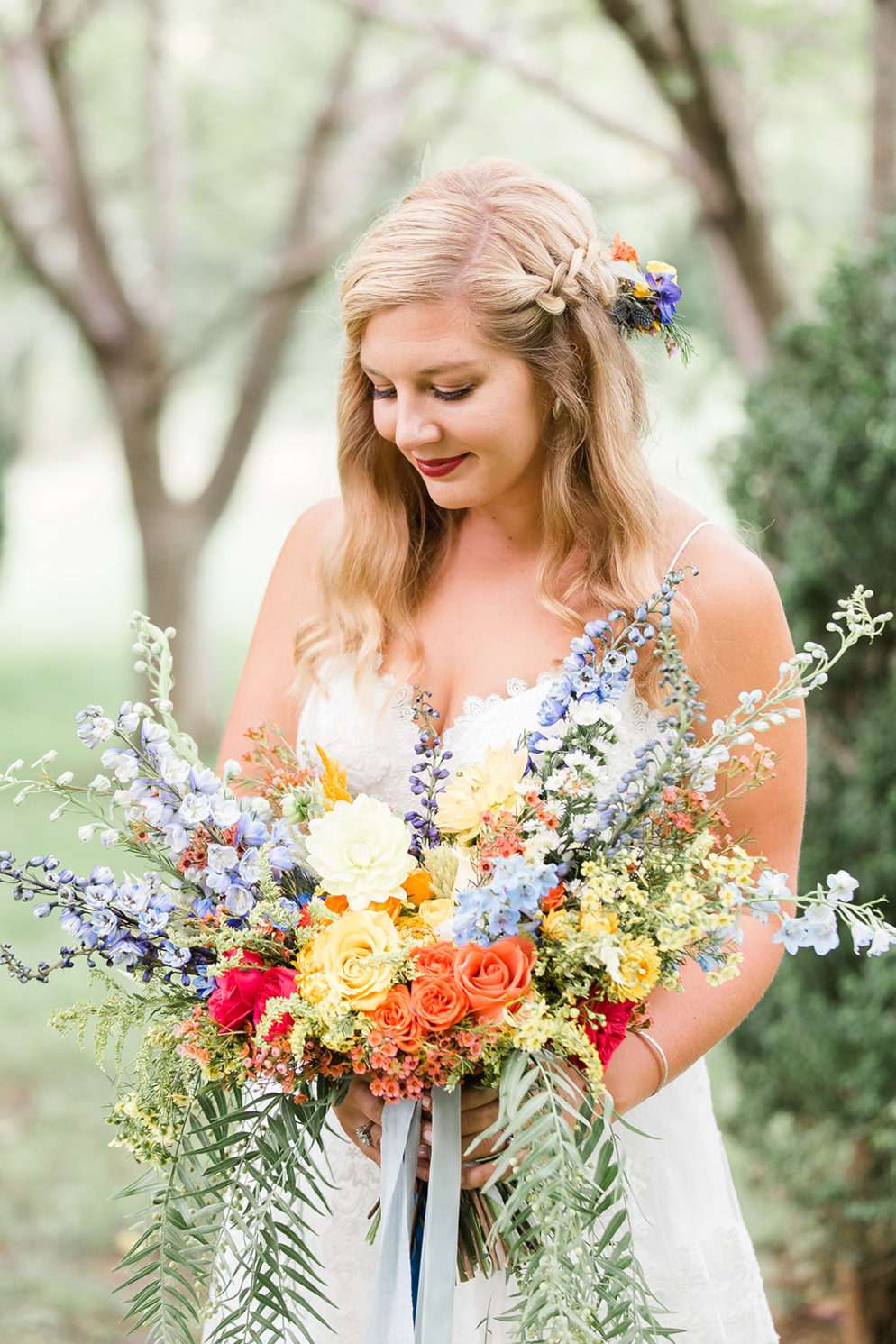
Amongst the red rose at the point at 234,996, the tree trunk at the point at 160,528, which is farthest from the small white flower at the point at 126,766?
the tree trunk at the point at 160,528

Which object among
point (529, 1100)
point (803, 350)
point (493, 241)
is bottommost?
point (529, 1100)

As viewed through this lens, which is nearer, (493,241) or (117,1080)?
(117,1080)

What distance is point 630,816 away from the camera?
1.55 meters

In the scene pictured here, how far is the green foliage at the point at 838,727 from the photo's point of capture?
3340 millimetres

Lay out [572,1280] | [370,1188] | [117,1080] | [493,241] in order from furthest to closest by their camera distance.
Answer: [370,1188] < [493,241] < [117,1080] < [572,1280]

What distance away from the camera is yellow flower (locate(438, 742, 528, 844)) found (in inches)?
62.7

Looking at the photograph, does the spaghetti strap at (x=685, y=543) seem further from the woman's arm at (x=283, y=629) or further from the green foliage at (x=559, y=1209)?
the green foliage at (x=559, y=1209)

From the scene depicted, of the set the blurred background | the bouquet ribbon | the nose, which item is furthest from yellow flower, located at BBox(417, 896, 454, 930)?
the blurred background

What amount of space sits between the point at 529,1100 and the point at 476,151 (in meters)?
7.74

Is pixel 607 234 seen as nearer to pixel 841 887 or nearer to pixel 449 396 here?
pixel 449 396

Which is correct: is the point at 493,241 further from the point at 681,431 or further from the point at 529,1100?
the point at 529,1100

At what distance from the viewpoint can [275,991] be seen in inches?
62.3

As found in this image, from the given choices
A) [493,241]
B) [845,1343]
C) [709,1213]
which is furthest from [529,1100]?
[845,1343]

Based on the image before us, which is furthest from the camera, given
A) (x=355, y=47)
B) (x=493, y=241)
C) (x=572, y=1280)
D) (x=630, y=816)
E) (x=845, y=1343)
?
(x=355, y=47)
